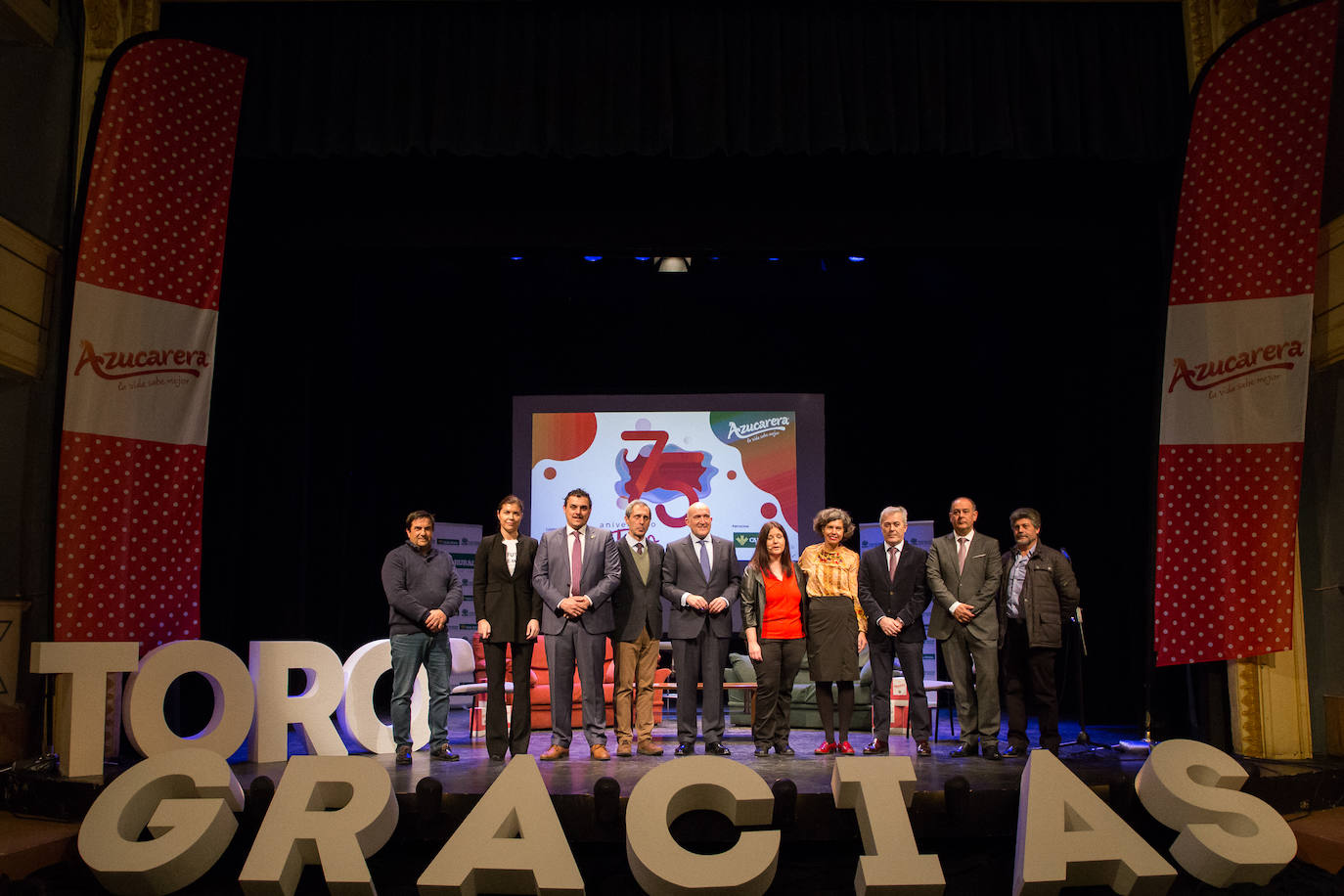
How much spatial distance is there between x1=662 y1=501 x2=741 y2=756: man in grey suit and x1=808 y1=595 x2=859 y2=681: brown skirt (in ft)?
1.65

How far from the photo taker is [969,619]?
18.9 ft

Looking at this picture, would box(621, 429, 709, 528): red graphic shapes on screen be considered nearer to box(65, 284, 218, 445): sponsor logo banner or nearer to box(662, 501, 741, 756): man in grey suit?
box(662, 501, 741, 756): man in grey suit

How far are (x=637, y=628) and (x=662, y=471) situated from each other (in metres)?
3.58

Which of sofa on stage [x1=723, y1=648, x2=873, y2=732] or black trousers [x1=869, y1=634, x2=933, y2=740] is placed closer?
black trousers [x1=869, y1=634, x2=933, y2=740]

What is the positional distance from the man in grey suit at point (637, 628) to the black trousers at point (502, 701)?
53cm

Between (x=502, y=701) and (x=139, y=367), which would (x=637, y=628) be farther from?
(x=139, y=367)

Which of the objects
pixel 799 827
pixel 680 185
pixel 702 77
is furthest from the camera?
pixel 680 185

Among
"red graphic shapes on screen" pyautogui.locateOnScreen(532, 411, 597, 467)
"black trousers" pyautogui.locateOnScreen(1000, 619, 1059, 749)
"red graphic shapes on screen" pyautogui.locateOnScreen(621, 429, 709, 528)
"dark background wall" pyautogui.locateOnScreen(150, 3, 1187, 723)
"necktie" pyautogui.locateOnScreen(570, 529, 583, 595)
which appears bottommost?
"black trousers" pyautogui.locateOnScreen(1000, 619, 1059, 749)

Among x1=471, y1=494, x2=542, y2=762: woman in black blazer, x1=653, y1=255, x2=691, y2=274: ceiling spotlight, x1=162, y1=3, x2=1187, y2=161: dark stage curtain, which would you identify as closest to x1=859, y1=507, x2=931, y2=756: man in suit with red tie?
x1=471, y1=494, x2=542, y2=762: woman in black blazer

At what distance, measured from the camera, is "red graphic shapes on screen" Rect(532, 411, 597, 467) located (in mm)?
9438

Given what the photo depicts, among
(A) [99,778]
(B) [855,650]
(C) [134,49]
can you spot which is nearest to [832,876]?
(B) [855,650]

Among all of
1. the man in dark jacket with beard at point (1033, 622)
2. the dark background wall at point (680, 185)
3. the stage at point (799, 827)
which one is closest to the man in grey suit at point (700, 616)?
the stage at point (799, 827)

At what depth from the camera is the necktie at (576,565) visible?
229 inches

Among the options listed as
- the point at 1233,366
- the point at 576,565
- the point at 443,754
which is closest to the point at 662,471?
the point at 576,565
